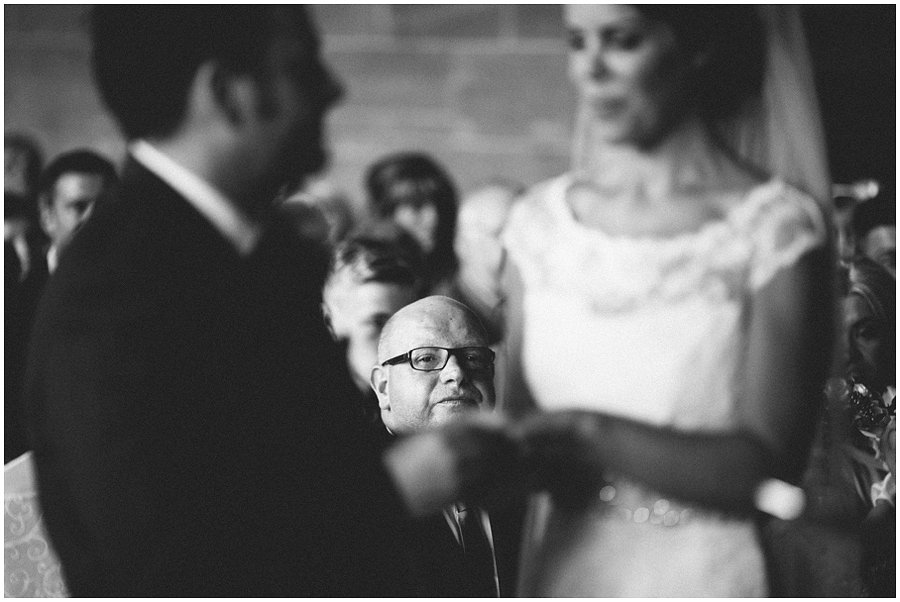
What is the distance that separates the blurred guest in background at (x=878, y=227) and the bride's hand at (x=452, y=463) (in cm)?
83

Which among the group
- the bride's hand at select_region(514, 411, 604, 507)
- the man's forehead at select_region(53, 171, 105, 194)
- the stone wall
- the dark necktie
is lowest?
the dark necktie

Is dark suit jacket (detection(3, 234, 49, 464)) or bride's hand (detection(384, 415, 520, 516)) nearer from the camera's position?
bride's hand (detection(384, 415, 520, 516))

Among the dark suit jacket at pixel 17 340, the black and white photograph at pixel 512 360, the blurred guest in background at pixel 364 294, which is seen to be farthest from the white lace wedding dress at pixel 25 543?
the blurred guest in background at pixel 364 294

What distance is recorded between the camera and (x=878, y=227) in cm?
198

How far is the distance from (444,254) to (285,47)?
31.2 inches

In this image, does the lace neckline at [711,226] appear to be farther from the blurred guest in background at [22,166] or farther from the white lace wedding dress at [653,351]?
the blurred guest in background at [22,166]

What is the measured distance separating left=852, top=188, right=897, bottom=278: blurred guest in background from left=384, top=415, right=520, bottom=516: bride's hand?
0.83m

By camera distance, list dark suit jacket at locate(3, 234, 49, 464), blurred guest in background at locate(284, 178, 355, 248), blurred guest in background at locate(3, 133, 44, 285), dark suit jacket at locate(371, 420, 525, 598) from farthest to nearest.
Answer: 1. blurred guest in background at locate(284, 178, 355, 248)
2. blurred guest in background at locate(3, 133, 44, 285)
3. dark suit jacket at locate(3, 234, 49, 464)
4. dark suit jacket at locate(371, 420, 525, 598)

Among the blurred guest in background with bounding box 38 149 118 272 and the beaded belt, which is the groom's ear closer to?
the beaded belt

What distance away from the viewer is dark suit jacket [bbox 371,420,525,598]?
63.9 inches

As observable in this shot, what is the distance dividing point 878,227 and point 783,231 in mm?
659

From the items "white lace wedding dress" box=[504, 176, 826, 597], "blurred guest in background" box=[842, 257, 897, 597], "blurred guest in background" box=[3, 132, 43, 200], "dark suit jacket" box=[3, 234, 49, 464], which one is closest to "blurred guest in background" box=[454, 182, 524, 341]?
"white lace wedding dress" box=[504, 176, 826, 597]

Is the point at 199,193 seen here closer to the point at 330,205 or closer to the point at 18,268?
the point at 18,268

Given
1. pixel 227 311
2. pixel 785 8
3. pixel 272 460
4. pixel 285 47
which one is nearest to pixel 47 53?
pixel 285 47
